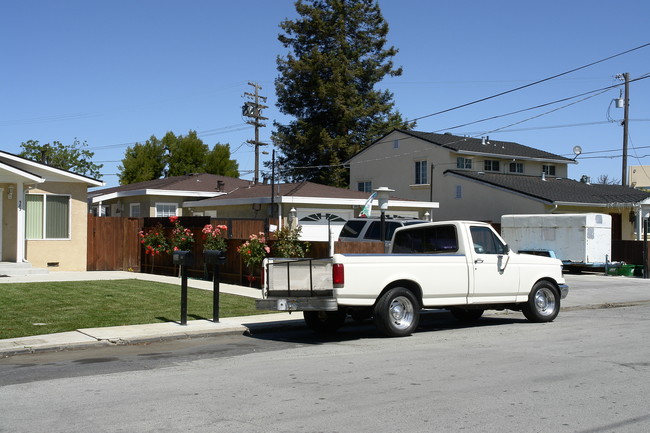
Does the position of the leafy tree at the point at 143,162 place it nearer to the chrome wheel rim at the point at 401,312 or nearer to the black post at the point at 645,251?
the black post at the point at 645,251

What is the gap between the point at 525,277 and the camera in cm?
1335

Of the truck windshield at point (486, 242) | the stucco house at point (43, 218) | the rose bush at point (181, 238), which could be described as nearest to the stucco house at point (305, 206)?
the rose bush at point (181, 238)

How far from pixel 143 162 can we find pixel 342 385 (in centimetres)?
5331

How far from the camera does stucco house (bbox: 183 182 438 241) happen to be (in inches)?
1117

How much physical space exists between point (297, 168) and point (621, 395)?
46.0 m

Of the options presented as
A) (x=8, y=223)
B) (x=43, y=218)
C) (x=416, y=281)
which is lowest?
(x=416, y=281)

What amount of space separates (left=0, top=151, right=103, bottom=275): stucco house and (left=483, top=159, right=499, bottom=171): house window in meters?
24.1

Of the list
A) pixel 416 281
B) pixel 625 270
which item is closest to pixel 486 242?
pixel 416 281

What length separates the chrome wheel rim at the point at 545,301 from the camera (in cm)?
1375

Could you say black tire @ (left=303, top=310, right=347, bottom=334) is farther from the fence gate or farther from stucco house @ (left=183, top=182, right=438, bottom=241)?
stucco house @ (left=183, top=182, right=438, bottom=241)

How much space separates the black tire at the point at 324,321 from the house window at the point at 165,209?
2078cm

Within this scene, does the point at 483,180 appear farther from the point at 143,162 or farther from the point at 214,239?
the point at 143,162

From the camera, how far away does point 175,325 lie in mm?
12641

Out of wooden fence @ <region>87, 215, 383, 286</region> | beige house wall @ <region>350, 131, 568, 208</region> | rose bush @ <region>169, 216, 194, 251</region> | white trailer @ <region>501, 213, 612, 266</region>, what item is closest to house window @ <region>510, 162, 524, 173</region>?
beige house wall @ <region>350, 131, 568, 208</region>
